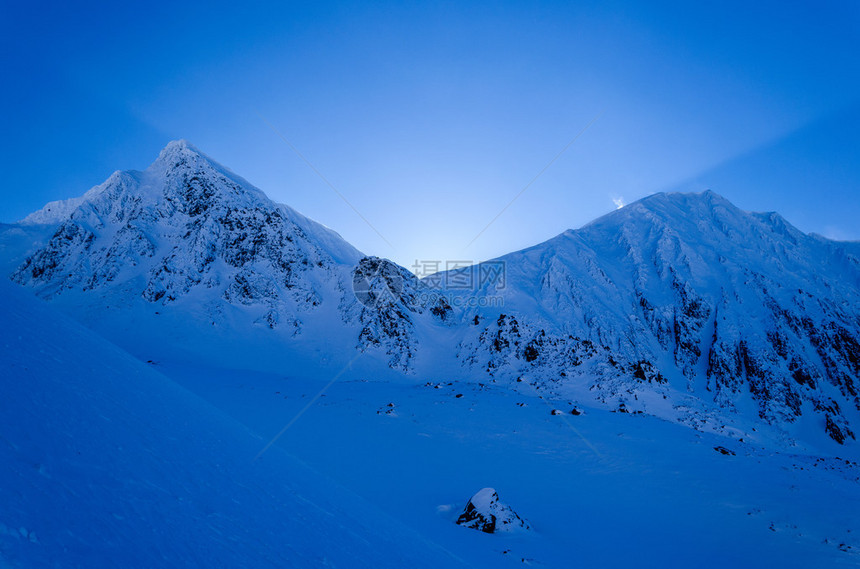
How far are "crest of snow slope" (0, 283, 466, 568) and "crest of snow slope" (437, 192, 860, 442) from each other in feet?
93.8

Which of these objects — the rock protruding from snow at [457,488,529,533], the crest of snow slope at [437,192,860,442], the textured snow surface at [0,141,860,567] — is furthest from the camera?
the crest of snow slope at [437,192,860,442]

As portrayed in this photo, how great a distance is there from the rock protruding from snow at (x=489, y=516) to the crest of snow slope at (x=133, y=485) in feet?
11.2

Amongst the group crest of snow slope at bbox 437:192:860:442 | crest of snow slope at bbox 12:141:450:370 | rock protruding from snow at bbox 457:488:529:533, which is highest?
crest of snow slope at bbox 437:192:860:442

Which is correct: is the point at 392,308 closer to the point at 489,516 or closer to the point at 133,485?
the point at 489,516

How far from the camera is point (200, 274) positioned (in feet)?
139

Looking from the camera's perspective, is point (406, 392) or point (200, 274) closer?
point (406, 392)

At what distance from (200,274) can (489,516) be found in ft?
149

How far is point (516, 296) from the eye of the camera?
189 ft

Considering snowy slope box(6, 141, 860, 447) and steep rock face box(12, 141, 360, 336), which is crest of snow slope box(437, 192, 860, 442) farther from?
steep rock face box(12, 141, 360, 336)

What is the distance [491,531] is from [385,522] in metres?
3.91

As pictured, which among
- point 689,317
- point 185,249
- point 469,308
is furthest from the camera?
point 689,317

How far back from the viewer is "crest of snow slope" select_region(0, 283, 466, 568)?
1.90 meters

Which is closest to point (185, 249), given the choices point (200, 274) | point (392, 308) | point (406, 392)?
point (200, 274)

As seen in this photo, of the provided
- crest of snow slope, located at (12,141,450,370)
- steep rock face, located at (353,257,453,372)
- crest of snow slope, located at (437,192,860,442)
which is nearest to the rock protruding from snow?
crest of snow slope, located at (437,192,860,442)
